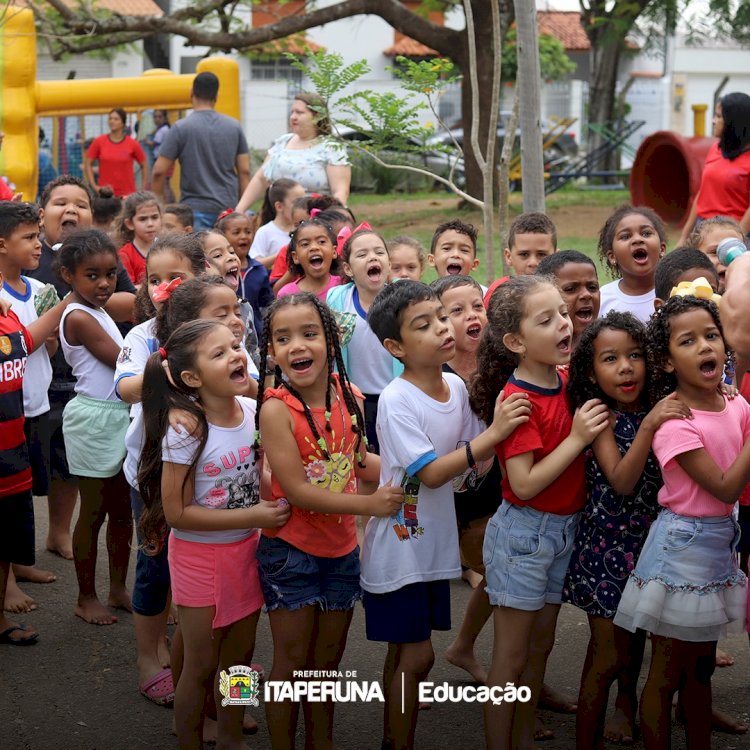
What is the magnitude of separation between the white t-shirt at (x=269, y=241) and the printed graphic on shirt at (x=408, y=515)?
408 cm

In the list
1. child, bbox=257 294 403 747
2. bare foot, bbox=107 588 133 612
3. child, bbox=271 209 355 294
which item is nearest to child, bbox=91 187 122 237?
child, bbox=271 209 355 294

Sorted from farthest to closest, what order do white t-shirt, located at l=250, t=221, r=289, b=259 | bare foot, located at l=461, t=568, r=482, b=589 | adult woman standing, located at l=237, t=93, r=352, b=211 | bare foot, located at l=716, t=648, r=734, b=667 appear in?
adult woman standing, located at l=237, t=93, r=352, b=211, white t-shirt, located at l=250, t=221, r=289, b=259, bare foot, located at l=461, t=568, r=482, b=589, bare foot, located at l=716, t=648, r=734, b=667

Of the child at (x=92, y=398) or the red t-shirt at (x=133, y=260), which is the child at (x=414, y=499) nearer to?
the child at (x=92, y=398)

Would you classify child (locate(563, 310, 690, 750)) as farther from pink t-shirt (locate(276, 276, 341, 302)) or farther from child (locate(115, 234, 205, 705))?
pink t-shirt (locate(276, 276, 341, 302))

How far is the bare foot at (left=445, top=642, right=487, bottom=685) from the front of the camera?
429cm

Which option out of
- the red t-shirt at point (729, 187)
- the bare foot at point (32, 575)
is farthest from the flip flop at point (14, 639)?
the red t-shirt at point (729, 187)

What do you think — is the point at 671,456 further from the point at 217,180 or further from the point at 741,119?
the point at 217,180

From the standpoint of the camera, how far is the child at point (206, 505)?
3.55m

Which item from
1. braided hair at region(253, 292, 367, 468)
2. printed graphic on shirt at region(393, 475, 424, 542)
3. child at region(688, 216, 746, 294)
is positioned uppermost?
child at region(688, 216, 746, 294)

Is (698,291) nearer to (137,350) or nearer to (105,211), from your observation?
(137,350)

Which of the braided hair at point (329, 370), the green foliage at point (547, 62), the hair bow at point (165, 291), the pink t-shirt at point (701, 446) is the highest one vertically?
Result: the green foliage at point (547, 62)

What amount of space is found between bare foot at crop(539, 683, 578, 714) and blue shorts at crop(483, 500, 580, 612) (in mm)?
657

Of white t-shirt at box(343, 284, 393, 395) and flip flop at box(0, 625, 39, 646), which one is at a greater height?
white t-shirt at box(343, 284, 393, 395)

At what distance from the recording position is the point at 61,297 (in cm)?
568
